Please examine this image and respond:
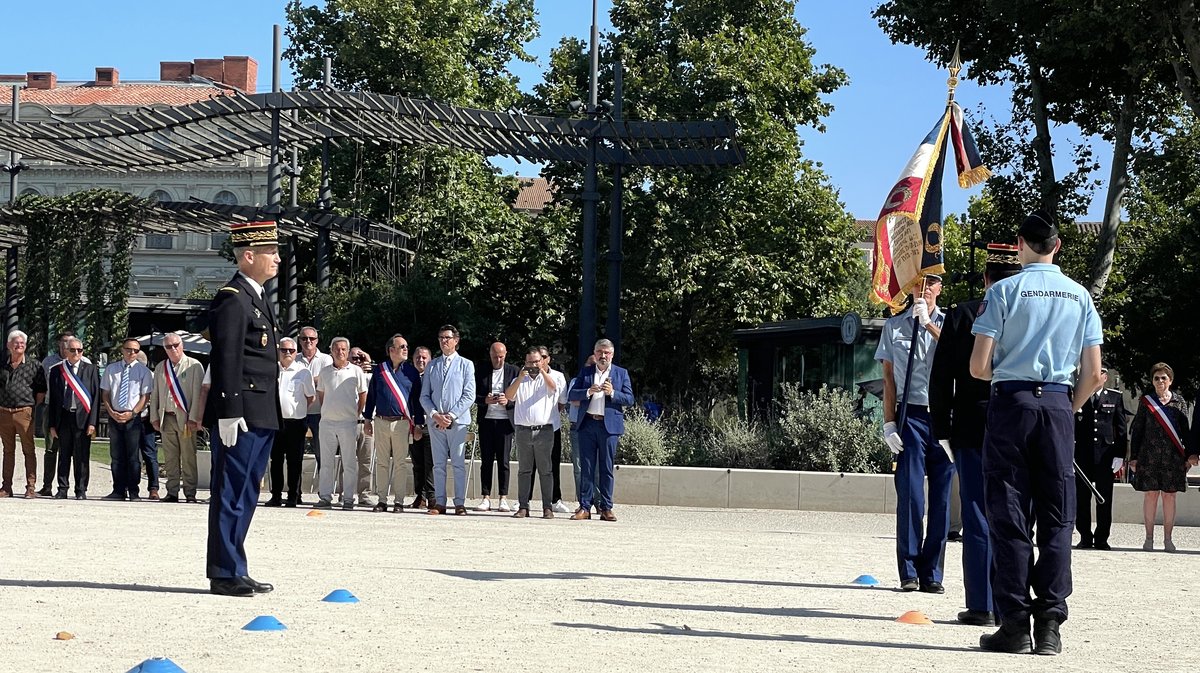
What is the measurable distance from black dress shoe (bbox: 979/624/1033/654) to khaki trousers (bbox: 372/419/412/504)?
1098 cm

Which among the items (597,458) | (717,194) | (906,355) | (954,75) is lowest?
(597,458)

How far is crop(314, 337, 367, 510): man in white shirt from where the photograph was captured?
17.5 meters

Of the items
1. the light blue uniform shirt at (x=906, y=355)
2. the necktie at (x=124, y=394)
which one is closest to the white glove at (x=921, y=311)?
the light blue uniform shirt at (x=906, y=355)

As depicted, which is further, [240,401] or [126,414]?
[126,414]

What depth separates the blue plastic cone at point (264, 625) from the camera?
280 inches

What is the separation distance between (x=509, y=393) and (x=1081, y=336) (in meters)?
10.3

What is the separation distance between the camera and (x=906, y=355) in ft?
31.7

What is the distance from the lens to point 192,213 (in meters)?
33.2

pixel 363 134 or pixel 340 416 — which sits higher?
pixel 363 134

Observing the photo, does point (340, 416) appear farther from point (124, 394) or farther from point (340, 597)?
point (340, 597)

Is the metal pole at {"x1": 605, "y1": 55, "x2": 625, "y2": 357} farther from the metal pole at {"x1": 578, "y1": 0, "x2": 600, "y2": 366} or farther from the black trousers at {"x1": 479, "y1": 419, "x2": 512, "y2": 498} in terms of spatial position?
the black trousers at {"x1": 479, "y1": 419, "x2": 512, "y2": 498}

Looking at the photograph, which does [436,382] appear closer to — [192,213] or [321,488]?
[321,488]

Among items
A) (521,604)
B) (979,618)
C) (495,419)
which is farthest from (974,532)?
(495,419)

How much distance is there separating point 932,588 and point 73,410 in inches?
477
